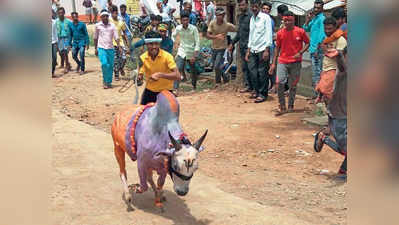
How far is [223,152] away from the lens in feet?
25.1

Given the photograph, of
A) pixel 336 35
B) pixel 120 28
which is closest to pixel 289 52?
pixel 336 35

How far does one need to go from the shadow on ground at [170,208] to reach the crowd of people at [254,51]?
3.68 ft

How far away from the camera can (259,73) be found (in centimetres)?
1073

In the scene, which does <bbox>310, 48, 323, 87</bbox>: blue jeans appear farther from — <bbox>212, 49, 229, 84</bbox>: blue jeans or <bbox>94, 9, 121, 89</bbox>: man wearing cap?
<bbox>94, 9, 121, 89</bbox>: man wearing cap

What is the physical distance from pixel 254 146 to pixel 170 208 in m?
2.59

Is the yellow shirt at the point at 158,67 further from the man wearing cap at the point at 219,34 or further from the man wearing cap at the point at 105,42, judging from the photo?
the man wearing cap at the point at 105,42

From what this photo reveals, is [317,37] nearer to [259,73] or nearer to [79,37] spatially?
[259,73]

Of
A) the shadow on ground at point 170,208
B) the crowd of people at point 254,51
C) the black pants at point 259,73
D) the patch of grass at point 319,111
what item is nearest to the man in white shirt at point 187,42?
the crowd of people at point 254,51

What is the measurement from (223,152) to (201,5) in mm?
16093

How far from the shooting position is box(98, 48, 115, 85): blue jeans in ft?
42.0
